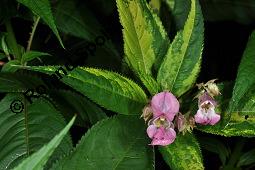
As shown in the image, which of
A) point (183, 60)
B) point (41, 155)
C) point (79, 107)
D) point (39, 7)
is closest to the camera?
point (41, 155)

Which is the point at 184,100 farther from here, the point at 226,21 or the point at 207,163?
the point at 226,21

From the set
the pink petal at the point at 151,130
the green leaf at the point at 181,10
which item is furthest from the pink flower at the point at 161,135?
the green leaf at the point at 181,10

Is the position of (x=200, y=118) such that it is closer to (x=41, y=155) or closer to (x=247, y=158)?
(x=247, y=158)

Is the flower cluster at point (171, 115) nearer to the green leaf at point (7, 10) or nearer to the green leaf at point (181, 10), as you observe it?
the green leaf at point (181, 10)

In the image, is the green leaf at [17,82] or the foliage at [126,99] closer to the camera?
the foliage at [126,99]

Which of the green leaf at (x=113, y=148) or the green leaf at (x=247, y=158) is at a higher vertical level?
the green leaf at (x=113, y=148)

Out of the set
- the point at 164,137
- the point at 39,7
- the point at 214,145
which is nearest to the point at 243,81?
the point at 164,137
